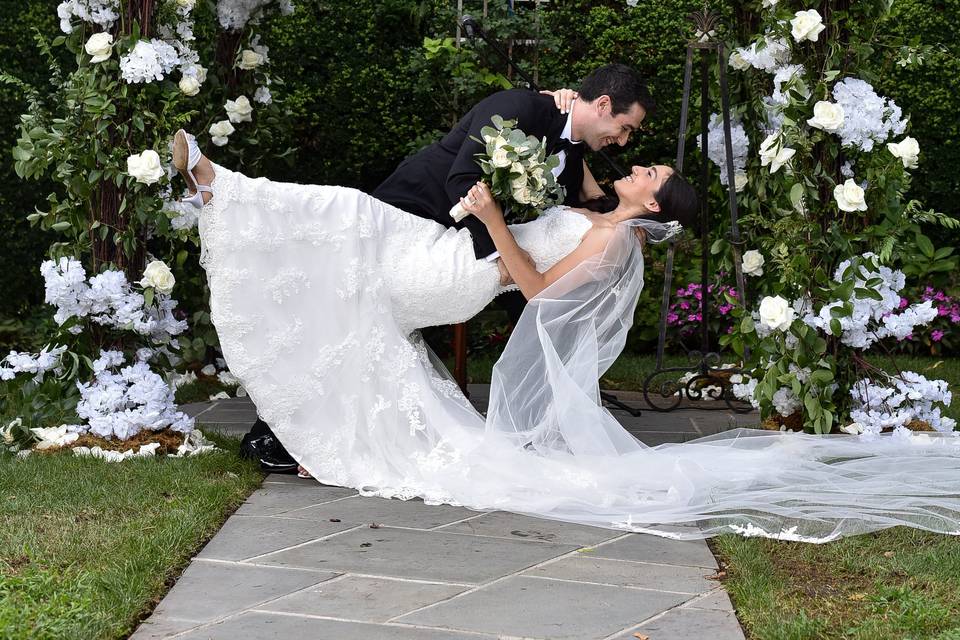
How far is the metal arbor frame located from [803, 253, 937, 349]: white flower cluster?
91 centimetres

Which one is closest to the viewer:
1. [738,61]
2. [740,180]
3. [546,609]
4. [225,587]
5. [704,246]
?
[546,609]

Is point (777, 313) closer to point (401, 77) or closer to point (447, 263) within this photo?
point (447, 263)

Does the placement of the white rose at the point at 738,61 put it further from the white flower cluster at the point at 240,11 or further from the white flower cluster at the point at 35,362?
the white flower cluster at the point at 35,362

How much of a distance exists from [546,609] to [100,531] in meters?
1.35

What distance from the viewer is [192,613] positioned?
2.65 metres

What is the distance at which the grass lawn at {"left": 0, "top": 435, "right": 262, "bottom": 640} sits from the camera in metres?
2.58

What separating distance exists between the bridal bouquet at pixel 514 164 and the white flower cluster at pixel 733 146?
1.53 m

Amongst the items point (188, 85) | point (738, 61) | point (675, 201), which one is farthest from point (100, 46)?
point (738, 61)

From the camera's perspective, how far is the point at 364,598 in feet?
9.08

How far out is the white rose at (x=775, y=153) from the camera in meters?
4.05

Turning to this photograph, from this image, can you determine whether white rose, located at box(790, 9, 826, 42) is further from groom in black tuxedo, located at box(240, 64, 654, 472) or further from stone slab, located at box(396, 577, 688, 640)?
stone slab, located at box(396, 577, 688, 640)

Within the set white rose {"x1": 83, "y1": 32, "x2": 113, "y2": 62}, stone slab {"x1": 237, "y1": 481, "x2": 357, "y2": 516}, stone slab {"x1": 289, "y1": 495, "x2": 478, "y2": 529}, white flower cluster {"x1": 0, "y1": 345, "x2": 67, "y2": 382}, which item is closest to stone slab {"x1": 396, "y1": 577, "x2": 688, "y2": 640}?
stone slab {"x1": 289, "y1": 495, "x2": 478, "y2": 529}

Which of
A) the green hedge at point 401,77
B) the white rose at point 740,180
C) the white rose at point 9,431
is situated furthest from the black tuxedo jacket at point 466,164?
the green hedge at point 401,77

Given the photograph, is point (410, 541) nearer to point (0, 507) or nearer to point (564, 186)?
point (0, 507)
